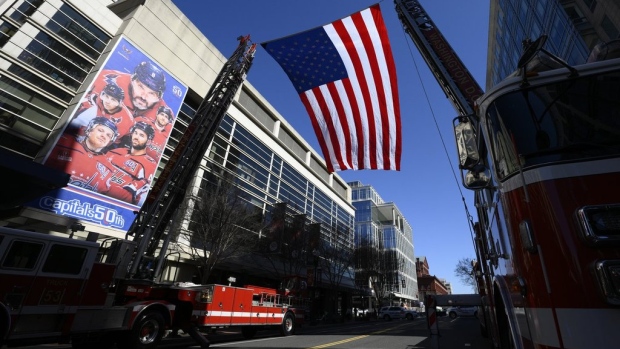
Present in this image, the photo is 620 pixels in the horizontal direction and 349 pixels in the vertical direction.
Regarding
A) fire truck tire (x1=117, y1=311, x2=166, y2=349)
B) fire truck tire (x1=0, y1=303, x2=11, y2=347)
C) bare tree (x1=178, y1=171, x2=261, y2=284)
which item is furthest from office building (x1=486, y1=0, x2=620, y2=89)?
fire truck tire (x1=0, y1=303, x2=11, y2=347)

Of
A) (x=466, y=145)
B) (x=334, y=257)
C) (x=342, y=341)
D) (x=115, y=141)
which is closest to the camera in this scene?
(x=466, y=145)

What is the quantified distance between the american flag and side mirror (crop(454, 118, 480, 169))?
5777 mm

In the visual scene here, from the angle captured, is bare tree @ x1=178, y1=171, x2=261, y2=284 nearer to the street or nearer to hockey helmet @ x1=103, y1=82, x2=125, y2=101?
the street

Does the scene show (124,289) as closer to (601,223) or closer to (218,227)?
(601,223)

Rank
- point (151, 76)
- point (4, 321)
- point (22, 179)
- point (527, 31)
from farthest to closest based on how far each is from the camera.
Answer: point (151, 76) → point (527, 31) → point (22, 179) → point (4, 321)

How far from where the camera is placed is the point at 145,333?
8594 mm

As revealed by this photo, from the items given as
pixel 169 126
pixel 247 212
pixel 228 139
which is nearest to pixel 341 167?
pixel 247 212

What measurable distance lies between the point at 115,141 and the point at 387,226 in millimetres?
80006

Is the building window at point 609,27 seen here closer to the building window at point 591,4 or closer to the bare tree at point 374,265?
the building window at point 591,4

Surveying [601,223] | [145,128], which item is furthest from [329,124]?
[145,128]

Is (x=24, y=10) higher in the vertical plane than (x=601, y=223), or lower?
higher

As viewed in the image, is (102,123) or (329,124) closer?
(329,124)

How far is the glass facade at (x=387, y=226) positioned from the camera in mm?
83312

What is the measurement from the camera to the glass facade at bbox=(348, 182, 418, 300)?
83312mm
